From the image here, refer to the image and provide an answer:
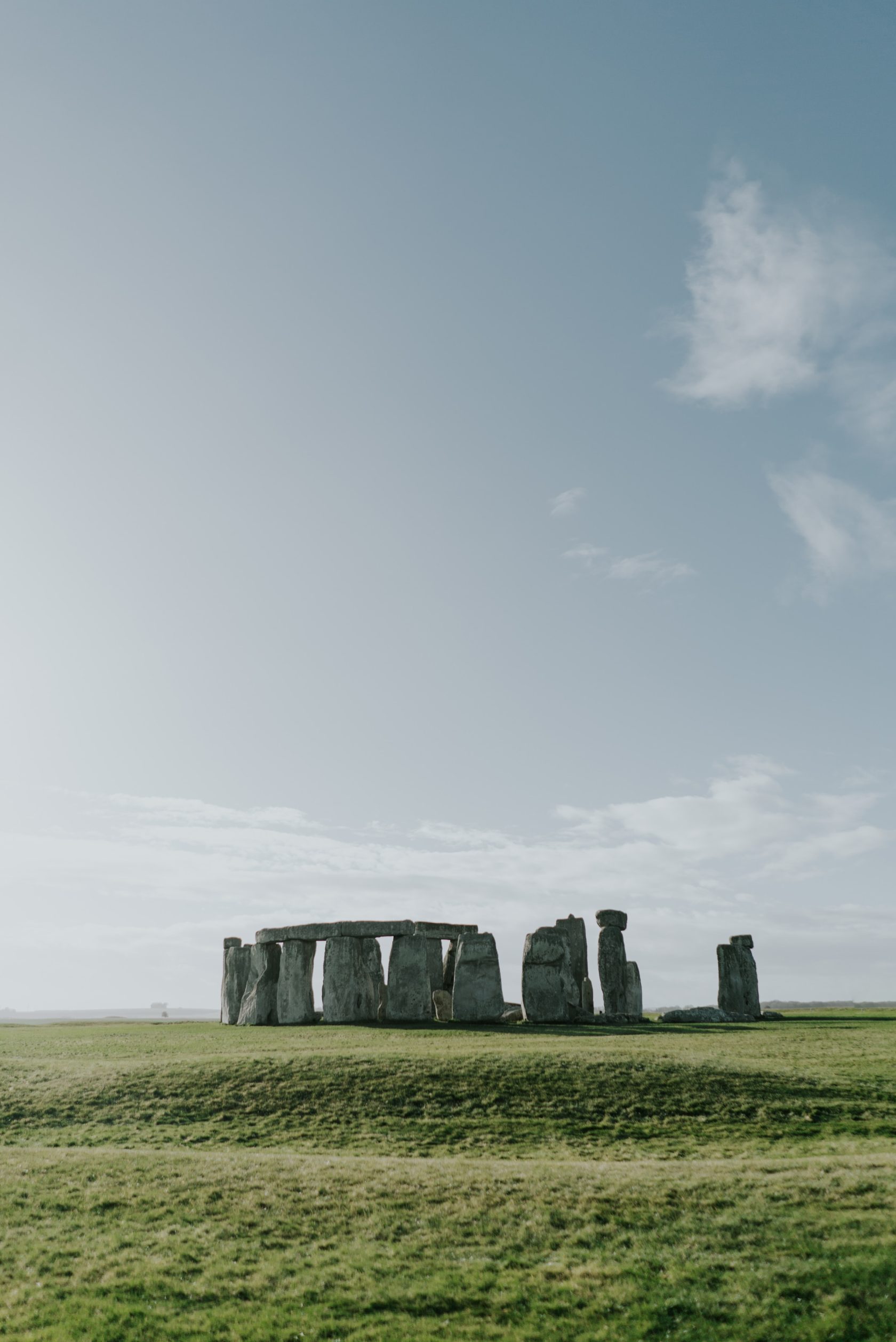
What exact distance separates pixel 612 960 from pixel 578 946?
1541mm

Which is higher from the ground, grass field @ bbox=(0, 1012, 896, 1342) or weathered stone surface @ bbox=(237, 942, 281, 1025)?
weathered stone surface @ bbox=(237, 942, 281, 1025)

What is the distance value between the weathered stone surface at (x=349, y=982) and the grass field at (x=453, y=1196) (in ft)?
29.5

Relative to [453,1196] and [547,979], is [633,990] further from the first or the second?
[453,1196]

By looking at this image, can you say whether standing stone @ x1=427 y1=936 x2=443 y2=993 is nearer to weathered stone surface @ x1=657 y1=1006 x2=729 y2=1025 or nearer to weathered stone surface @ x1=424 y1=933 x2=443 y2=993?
weathered stone surface @ x1=424 y1=933 x2=443 y2=993

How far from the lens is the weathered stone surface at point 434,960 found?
3098 centimetres

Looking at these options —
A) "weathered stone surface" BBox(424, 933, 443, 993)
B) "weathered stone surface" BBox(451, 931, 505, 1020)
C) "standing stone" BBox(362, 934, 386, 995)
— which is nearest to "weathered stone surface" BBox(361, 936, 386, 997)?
"standing stone" BBox(362, 934, 386, 995)

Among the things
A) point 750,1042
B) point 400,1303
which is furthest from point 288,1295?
point 750,1042

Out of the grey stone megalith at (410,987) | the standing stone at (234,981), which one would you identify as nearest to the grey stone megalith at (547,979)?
the grey stone megalith at (410,987)

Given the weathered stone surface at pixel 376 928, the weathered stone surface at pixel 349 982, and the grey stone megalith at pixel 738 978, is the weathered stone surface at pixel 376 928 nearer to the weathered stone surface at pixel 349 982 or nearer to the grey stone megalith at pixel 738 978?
the weathered stone surface at pixel 349 982

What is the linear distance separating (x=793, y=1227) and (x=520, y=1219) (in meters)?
2.97

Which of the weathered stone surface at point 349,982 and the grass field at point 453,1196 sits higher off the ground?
the weathered stone surface at point 349,982

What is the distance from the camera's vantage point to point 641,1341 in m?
8.83

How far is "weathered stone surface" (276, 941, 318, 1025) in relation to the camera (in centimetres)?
3077

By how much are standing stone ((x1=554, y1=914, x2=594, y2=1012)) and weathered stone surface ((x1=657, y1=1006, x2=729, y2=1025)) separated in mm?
2950
